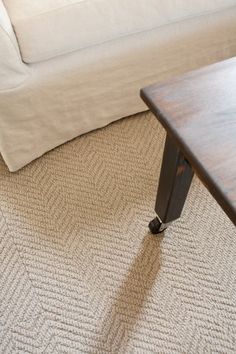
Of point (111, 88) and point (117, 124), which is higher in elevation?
point (111, 88)

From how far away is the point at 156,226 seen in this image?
0.88 m

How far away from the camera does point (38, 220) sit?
0.95 metres

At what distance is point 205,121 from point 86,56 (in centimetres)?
53

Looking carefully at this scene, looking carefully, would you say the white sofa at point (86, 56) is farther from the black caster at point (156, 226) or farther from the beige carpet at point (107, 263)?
the black caster at point (156, 226)

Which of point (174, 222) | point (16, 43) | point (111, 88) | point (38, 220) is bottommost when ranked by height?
point (174, 222)

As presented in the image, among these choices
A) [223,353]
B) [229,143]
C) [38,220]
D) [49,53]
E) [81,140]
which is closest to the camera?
[229,143]

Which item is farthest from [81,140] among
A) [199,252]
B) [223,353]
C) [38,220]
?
[223,353]

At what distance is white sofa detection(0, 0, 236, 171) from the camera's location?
0.81 m

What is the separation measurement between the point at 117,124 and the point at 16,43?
469 millimetres

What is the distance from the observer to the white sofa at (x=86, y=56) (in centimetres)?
81

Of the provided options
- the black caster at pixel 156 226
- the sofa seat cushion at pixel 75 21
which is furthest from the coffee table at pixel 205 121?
the sofa seat cushion at pixel 75 21

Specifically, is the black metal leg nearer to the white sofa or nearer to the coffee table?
the coffee table

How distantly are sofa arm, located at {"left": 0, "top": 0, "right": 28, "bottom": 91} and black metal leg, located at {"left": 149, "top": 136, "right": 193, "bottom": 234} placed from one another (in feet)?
1.49

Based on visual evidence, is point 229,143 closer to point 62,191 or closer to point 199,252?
point 199,252
